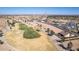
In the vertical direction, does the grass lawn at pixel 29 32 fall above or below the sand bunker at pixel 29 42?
above

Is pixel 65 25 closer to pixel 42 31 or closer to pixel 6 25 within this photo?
pixel 42 31

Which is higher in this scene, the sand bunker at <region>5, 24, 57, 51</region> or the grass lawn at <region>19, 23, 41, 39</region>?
the grass lawn at <region>19, 23, 41, 39</region>
